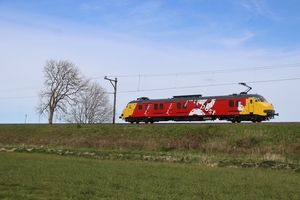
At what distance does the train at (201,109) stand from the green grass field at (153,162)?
5.27 m

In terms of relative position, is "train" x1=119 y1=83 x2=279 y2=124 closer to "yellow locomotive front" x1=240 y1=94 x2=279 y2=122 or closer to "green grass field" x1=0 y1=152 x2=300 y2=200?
"yellow locomotive front" x1=240 y1=94 x2=279 y2=122

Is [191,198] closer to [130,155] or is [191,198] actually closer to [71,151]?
[130,155]

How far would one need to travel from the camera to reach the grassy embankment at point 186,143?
23.1 meters

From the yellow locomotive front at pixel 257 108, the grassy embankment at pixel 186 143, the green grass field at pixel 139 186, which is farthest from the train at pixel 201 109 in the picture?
the green grass field at pixel 139 186

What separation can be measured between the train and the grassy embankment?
5214 mm

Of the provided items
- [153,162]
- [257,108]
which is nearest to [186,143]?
[153,162]

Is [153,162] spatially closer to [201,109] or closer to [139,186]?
[139,186]

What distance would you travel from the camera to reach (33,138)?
39.2m

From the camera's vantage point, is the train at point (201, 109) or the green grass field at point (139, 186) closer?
the green grass field at point (139, 186)

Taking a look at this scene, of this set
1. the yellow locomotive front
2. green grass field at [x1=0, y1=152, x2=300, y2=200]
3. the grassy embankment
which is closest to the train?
the yellow locomotive front

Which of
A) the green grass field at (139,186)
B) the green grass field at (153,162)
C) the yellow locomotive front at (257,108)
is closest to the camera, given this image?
the green grass field at (139,186)

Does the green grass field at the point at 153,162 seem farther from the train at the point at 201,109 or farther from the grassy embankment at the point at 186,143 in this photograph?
the train at the point at 201,109

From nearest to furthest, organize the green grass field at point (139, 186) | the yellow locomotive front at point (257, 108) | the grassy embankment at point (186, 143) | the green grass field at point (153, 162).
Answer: the green grass field at point (139, 186) → the green grass field at point (153, 162) → the grassy embankment at point (186, 143) → the yellow locomotive front at point (257, 108)

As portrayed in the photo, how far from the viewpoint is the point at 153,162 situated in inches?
893
